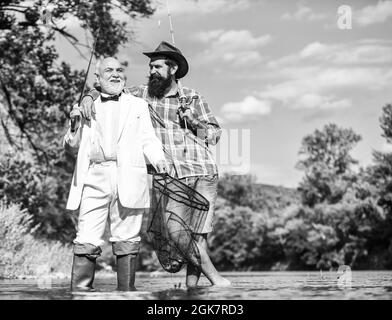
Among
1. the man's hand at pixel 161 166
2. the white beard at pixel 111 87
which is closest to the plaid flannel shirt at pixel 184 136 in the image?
the man's hand at pixel 161 166

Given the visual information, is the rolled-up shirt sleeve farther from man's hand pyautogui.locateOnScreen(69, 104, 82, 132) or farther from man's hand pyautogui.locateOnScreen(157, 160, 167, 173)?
man's hand pyautogui.locateOnScreen(69, 104, 82, 132)

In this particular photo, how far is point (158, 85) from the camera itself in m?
7.89

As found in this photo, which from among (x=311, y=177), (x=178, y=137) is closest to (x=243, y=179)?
(x=311, y=177)

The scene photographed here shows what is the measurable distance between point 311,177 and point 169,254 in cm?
4873

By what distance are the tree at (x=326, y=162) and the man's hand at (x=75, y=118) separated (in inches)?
1921

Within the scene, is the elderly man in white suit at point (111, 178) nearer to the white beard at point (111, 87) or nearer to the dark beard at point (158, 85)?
the white beard at point (111, 87)

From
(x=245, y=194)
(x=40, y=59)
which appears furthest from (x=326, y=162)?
(x=40, y=59)

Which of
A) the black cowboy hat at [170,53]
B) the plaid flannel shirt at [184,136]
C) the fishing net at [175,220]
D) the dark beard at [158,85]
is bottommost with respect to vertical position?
the fishing net at [175,220]

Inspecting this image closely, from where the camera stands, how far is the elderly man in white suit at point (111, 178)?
6.75 m

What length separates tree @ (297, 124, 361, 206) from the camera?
54.9 metres

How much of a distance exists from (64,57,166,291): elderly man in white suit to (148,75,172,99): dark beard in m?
0.86

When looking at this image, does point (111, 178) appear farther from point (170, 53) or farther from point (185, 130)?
point (170, 53)

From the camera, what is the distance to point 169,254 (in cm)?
761
